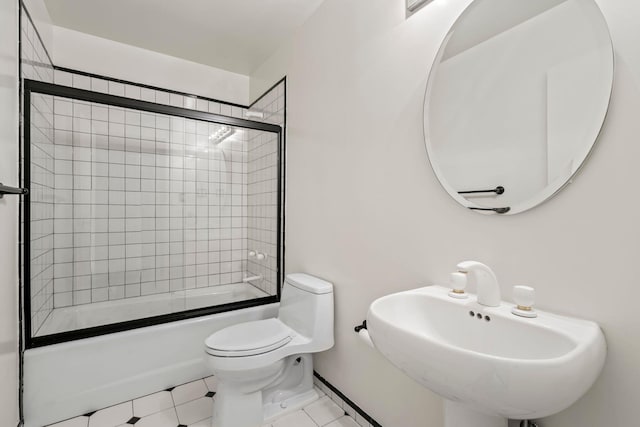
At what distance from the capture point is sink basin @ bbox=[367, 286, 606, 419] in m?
0.66

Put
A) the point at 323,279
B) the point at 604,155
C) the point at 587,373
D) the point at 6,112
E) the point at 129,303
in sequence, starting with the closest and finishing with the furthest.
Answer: the point at 587,373, the point at 604,155, the point at 6,112, the point at 323,279, the point at 129,303

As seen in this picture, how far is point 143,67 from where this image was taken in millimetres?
2582

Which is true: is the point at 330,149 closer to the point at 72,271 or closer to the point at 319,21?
the point at 319,21

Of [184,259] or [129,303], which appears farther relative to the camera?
[184,259]

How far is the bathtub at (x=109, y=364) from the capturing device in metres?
1.62

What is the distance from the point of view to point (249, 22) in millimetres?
2176

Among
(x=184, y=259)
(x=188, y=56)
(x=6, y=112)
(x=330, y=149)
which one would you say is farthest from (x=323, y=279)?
(x=188, y=56)

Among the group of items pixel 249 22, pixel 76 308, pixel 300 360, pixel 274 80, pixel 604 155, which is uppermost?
pixel 249 22

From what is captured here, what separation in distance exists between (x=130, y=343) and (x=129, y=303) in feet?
1.13

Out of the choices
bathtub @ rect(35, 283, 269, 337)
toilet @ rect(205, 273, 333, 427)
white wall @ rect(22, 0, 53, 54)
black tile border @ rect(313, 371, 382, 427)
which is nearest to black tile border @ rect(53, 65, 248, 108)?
white wall @ rect(22, 0, 53, 54)

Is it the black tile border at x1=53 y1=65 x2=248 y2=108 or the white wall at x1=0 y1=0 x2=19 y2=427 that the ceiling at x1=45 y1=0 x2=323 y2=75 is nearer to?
the black tile border at x1=53 y1=65 x2=248 y2=108

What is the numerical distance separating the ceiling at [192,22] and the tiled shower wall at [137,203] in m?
0.67

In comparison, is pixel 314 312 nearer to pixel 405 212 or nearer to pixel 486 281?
pixel 405 212

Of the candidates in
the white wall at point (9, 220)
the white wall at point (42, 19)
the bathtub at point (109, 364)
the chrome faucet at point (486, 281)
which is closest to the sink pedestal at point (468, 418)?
the chrome faucet at point (486, 281)
